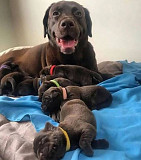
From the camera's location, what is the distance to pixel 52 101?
4.25 ft

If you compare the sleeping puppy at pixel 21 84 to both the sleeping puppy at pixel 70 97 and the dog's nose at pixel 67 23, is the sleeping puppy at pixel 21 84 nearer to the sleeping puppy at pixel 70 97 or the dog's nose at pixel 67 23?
the sleeping puppy at pixel 70 97

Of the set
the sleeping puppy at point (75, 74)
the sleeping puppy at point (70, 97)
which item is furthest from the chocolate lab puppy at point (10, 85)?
the sleeping puppy at point (70, 97)

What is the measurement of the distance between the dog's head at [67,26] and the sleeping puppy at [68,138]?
0.83 metres

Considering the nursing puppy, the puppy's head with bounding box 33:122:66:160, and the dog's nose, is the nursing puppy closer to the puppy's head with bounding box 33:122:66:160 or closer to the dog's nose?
the dog's nose

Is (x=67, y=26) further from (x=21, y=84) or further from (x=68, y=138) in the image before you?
(x=68, y=138)

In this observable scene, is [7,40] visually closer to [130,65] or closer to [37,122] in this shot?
[130,65]

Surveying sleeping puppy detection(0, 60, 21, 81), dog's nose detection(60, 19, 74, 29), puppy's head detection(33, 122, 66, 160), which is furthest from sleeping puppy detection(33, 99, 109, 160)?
sleeping puppy detection(0, 60, 21, 81)

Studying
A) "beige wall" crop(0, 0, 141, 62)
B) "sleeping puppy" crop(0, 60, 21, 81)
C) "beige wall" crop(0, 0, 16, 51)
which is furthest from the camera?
"beige wall" crop(0, 0, 16, 51)

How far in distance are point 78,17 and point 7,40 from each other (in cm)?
199

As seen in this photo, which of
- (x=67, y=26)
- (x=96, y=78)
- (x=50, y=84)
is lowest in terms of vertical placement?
(x=96, y=78)

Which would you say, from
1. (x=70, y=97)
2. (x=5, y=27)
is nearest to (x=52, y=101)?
(x=70, y=97)

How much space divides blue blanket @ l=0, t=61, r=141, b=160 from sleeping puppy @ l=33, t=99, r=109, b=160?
0.12 feet

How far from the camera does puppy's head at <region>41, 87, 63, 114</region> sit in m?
1.29

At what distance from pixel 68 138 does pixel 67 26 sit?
0.99 metres
